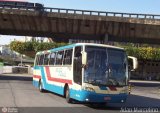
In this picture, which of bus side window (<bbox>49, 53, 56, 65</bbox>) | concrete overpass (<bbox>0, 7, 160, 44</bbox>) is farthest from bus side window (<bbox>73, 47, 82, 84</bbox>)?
concrete overpass (<bbox>0, 7, 160, 44</bbox>)

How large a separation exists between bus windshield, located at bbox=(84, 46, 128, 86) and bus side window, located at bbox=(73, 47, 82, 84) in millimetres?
556

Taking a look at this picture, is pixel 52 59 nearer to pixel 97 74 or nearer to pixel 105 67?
pixel 105 67

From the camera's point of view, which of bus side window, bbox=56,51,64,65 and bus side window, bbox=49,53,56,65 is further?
bus side window, bbox=49,53,56,65

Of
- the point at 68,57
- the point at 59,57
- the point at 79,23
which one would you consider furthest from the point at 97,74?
the point at 79,23

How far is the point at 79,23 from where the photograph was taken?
45219 millimetres

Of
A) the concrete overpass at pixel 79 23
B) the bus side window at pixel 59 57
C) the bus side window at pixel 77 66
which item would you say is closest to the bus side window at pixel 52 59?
the bus side window at pixel 59 57

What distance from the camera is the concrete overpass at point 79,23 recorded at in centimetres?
4447

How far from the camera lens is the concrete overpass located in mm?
44469

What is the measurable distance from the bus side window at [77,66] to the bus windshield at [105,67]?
1.83 ft

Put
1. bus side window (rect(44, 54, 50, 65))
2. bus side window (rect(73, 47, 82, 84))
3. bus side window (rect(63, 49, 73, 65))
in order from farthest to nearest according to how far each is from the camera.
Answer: bus side window (rect(44, 54, 50, 65)) → bus side window (rect(63, 49, 73, 65)) → bus side window (rect(73, 47, 82, 84))

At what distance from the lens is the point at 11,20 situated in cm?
4453

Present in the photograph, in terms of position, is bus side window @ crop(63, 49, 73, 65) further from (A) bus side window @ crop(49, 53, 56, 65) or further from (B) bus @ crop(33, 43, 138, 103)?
(A) bus side window @ crop(49, 53, 56, 65)

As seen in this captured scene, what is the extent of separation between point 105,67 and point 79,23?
28694mm

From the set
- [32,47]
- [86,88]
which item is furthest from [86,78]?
[32,47]
